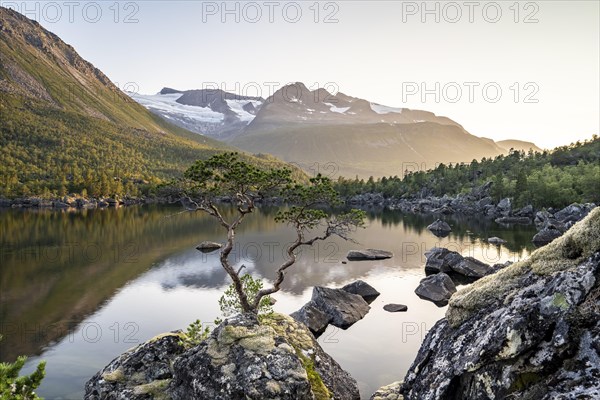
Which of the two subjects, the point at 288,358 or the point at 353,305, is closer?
the point at 288,358

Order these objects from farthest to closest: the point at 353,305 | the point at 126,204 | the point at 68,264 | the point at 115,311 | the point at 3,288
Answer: the point at 126,204 < the point at 68,264 < the point at 3,288 < the point at 115,311 < the point at 353,305

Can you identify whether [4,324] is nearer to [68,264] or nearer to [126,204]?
[68,264]

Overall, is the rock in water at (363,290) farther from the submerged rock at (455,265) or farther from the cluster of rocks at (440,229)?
the cluster of rocks at (440,229)

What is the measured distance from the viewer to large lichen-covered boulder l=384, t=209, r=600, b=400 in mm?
11344

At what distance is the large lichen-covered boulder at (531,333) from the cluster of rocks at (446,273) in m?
32.7

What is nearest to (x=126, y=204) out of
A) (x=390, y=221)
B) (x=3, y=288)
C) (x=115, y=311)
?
(x=390, y=221)

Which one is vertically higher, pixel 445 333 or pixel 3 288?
pixel 445 333

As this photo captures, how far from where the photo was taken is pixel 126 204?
7613 inches

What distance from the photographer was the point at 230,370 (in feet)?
56.9

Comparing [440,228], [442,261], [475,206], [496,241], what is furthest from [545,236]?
[475,206]

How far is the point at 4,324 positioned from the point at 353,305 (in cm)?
3559

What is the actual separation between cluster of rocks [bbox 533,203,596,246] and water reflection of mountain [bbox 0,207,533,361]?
3404 mm

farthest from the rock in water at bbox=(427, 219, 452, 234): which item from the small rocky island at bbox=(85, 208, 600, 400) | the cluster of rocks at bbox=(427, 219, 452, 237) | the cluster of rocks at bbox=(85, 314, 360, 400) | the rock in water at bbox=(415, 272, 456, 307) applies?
the cluster of rocks at bbox=(85, 314, 360, 400)

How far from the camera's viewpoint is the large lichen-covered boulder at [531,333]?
447 inches
